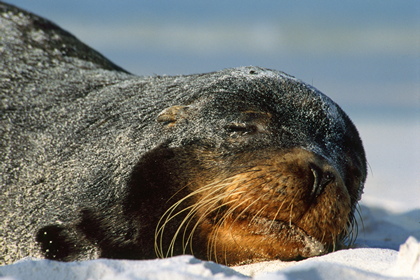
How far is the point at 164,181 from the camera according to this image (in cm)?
370

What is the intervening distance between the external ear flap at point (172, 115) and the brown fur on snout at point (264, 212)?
526 millimetres

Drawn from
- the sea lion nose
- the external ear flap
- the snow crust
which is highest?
the external ear flap

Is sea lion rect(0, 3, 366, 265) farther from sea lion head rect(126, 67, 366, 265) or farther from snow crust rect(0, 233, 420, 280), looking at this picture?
snow crust rect(0, 233, 420, 280)

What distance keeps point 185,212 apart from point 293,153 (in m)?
0.78

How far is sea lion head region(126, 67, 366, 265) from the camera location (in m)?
3.39

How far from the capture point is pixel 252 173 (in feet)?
11.4

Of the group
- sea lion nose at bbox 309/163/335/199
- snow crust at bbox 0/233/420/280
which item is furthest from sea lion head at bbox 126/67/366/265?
snow crust at bbox 0/233/420/280

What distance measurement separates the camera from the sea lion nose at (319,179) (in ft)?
10.9

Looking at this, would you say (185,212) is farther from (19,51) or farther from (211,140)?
(19,51)

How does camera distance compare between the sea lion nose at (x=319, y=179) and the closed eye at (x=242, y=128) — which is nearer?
the sea lion nose at (x=319, y=179)

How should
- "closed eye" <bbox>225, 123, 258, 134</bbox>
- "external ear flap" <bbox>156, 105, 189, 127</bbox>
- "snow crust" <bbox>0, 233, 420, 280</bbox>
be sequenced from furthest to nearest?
"external ear flap" <bbox>156, 105, 189, 127</bbox>, "closed eye" <bbox>225, 123, 258, 134</bbox>, "snow crust" <bbox>0, 233, 420, 280</bbox>

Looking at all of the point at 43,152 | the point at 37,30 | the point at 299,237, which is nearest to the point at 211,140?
the point at 299,237

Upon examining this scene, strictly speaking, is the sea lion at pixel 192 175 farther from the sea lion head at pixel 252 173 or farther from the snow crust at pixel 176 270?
the snow crust at pixel 176 270

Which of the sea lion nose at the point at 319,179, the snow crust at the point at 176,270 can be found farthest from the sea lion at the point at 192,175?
the snow crust at the point at 176,270
